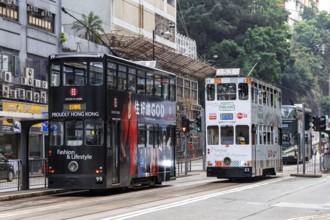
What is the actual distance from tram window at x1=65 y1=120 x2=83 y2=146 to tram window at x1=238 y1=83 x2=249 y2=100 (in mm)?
9071

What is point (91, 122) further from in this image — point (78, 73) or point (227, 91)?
point (227, 91)

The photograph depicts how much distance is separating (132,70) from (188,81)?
40.7 metres

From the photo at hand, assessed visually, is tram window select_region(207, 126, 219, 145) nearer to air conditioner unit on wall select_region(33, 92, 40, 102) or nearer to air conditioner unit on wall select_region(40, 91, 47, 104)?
air conditioner unit on wall select_region(33, 92, 40, 102)

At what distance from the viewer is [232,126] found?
92.8ft

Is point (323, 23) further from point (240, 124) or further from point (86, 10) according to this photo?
point (240, 124)

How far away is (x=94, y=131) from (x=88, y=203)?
3283 millimetres

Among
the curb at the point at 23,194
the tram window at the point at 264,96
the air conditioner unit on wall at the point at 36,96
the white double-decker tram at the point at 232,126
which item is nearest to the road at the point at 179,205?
the curb at the point at 23,194

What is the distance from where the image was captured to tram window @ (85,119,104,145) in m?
21.3

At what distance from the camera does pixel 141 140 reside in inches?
942

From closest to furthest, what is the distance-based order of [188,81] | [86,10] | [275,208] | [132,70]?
[275,208] → [132,70] → [86,10] → [188,81]

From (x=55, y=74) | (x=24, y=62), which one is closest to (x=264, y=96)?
(x=55, y=74)

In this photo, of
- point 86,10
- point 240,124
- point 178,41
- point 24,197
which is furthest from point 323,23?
point 24,197

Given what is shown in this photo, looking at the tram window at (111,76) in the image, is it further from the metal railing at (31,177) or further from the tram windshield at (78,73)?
the metal railing at (31,177)

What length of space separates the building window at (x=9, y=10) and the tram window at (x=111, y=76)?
1592 cm
